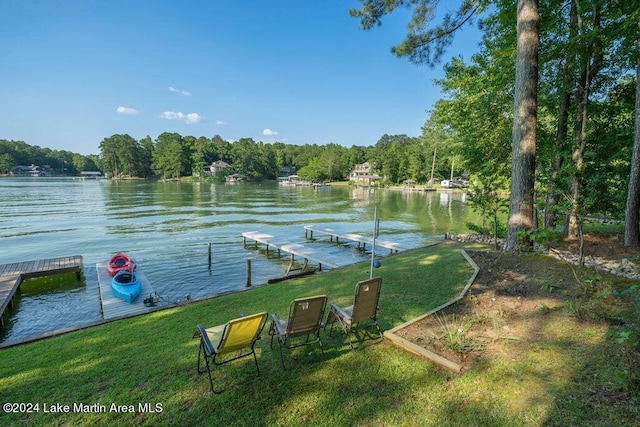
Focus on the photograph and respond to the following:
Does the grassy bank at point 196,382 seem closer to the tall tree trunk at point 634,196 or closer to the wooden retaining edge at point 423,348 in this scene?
the wooden retaining edge at point 423,348

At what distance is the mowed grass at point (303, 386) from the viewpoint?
9.69ft

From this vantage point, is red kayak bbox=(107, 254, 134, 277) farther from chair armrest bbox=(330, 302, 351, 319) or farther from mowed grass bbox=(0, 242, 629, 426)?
chair armrest bbox=(330, 302, 351, 319)

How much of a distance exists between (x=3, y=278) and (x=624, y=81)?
2278 cm

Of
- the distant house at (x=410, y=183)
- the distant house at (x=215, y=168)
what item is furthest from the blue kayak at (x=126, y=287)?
the distant house at (x=215, y=168)

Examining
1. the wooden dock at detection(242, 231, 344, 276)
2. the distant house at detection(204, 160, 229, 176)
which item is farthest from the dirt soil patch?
the distant house at detection(204, 160, 229, 176)

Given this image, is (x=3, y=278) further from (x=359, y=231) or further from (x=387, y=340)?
(x=359, y=231)

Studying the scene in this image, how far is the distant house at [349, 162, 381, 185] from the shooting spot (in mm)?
83794

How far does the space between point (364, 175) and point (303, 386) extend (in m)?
90.0

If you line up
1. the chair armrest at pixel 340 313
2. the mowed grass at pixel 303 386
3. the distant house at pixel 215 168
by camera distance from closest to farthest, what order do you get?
1. the mowed grass at pixel 303 386
2. the chair armrest at pixel 340 313
3. the distant house at pixel 215 168

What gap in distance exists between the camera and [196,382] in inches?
144

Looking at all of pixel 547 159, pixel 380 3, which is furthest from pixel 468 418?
pixel 547 159

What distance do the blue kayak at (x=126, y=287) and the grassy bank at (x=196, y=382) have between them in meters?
3.88

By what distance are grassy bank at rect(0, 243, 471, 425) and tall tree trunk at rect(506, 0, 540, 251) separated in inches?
145

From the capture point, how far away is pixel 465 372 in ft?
11.4
